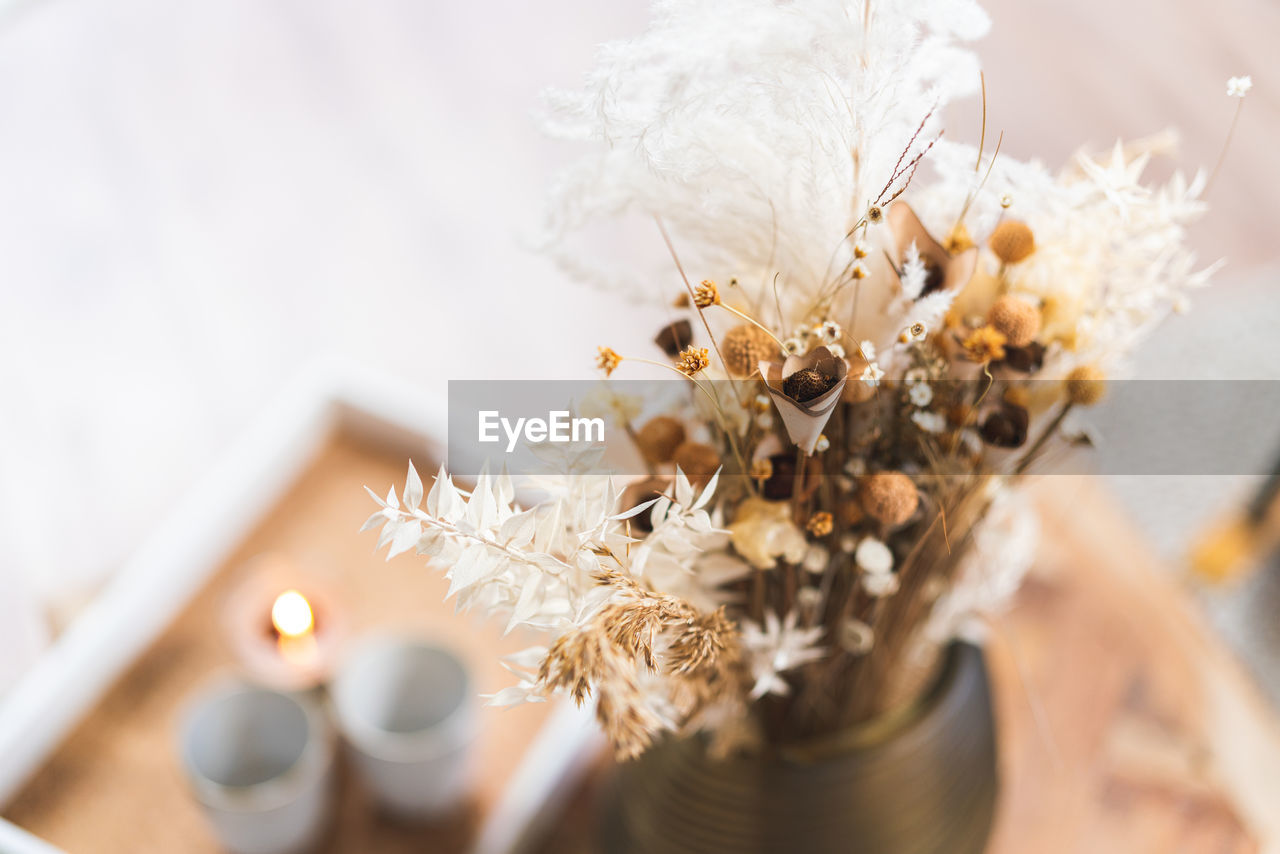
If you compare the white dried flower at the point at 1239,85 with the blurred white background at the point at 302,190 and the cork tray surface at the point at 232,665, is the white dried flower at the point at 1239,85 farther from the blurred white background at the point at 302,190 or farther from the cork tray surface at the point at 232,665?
the blurred white background at the point at 302,190

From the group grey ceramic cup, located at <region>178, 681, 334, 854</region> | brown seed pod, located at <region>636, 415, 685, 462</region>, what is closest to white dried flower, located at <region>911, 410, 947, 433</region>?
brown seed pod, located at <region>636, 415, 685, 462</region>

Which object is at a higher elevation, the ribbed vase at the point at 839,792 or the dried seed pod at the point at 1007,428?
the dried seed pod at the point at 1007,428

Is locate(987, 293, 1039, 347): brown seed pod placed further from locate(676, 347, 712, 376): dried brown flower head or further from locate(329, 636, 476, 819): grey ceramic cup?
locate(329, 636, 476, 819): grey ceramic cup

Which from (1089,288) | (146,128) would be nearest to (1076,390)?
(1089,288)

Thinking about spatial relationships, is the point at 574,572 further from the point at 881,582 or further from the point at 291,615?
the point at 291,615

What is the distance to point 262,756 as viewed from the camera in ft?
2.44

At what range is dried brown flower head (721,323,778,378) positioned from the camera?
1.34 ft

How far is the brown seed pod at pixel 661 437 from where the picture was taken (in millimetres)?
458

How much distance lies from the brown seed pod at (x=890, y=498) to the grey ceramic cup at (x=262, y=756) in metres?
0.45

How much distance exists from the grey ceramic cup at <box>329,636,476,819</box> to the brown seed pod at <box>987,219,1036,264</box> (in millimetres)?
468

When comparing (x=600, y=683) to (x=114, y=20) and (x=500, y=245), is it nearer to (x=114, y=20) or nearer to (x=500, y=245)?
(x=500, y=245)

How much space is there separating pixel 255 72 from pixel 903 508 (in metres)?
1.42

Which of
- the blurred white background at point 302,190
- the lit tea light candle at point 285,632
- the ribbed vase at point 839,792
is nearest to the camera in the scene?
the ribbed vase at point 839,792

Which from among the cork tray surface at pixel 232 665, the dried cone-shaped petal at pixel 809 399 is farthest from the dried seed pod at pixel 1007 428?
the cork tray surface at pixel 232 665
